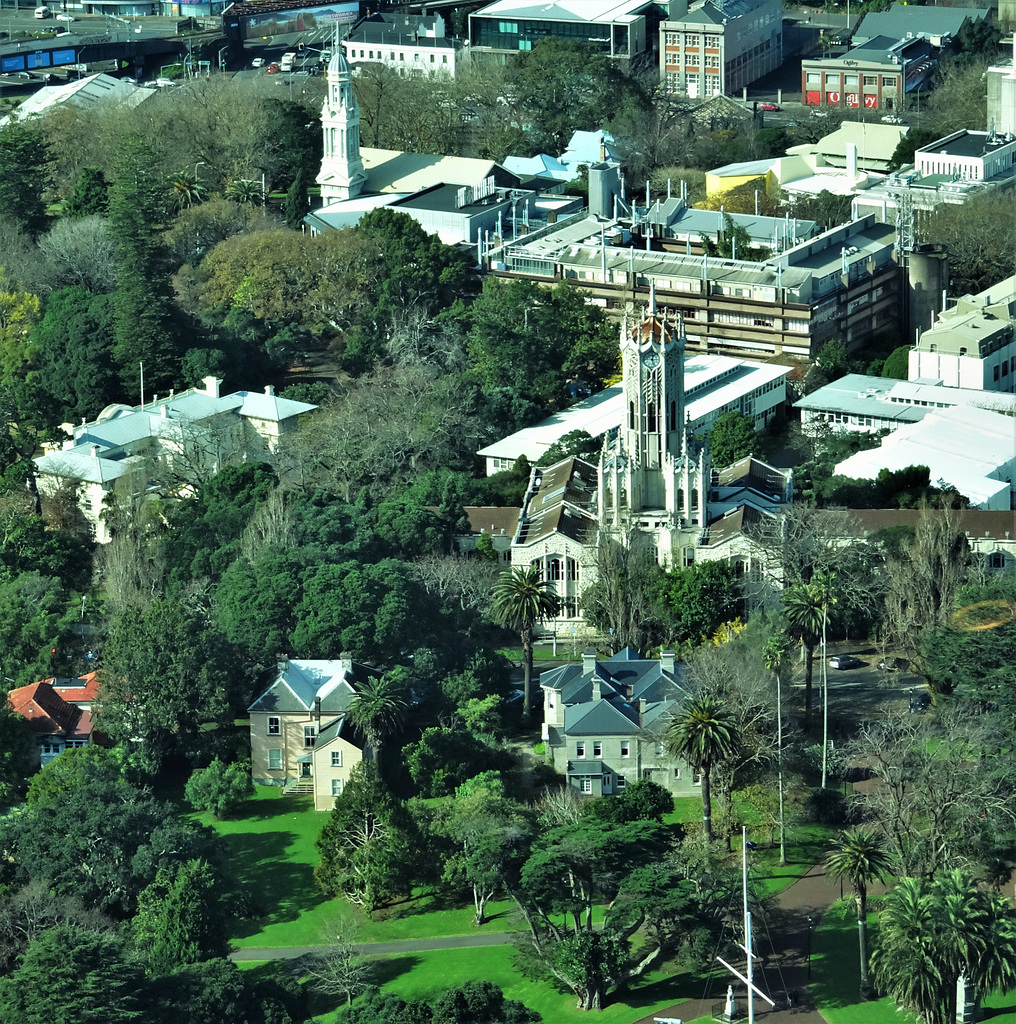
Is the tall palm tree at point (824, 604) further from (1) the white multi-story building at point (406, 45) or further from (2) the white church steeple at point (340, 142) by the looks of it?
(1) the white multi-story building at point (406, 45)

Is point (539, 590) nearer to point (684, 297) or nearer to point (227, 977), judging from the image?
point (227, 977)

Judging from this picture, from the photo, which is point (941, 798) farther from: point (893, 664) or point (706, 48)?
point (706, 48)

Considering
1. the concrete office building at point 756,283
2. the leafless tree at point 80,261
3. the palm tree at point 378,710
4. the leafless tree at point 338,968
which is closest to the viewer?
the leafless tree at point 338,968

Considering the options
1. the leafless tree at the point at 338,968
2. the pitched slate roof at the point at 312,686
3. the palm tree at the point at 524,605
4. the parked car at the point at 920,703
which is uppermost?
the palm tree at the point at 524,605

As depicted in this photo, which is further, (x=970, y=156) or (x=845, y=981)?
(x=970, y=156)

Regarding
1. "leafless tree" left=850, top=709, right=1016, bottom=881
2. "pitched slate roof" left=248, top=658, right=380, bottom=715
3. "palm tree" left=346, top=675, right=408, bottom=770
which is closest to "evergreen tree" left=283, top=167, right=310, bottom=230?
"pitched slate roof" left=248, top=658, right=380, bottom=715

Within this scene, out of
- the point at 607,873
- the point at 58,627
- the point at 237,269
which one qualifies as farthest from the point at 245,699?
the point at 237,269

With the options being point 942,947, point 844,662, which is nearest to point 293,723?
point 844,662

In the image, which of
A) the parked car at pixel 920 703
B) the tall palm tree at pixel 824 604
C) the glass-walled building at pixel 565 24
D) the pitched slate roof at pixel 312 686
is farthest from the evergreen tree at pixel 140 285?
the glass-walled building at pixel 565 24
